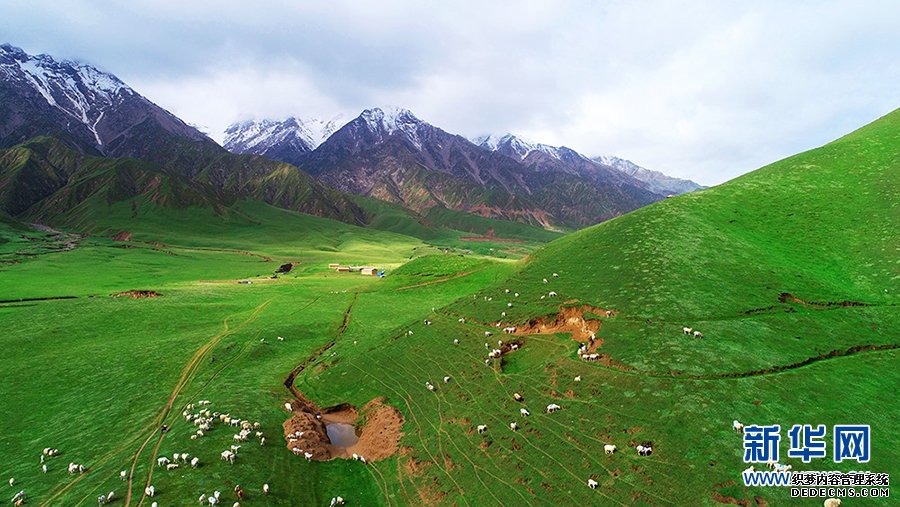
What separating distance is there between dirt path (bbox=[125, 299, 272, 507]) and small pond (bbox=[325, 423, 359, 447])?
14.9 metres

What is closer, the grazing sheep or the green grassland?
the grazing sheep

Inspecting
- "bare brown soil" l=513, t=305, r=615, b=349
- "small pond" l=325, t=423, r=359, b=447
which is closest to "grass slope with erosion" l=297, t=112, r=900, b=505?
"bare brown soil" l=513, t=305, r=615, b=349

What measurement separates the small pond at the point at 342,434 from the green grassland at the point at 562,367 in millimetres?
4523

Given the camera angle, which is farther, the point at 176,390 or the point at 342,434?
the point at 176,390

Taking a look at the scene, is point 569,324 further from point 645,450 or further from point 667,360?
point 645,450

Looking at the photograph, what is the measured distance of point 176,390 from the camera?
4884 cm

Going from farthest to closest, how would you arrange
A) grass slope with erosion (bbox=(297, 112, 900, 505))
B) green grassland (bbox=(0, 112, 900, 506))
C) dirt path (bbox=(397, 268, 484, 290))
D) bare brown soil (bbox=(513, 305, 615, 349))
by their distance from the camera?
dirt path (bbox=(397, 268, 484, 290))
bare brown soil (bbox=(513, 305, 615, 349))
green grassland (bbox=(0, 112, 900, 506))
grass slope with erosion (bbox=(297, 112, 900, 505))

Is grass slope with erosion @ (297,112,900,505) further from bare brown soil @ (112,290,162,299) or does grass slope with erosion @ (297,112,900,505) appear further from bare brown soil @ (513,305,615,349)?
bare brown soil @ (112,290,162,299)

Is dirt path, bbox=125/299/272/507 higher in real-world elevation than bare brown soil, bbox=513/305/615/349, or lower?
lower

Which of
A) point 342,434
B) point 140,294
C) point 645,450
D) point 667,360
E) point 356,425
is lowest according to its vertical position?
point 342,434

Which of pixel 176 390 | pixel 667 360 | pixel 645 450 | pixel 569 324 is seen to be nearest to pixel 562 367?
pixel 667 360

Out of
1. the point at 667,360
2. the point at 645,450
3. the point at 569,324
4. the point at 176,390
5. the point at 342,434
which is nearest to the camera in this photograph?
the point at 645,450

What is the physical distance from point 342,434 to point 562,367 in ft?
77.6

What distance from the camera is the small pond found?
4068 cm
